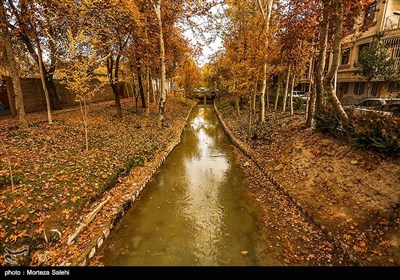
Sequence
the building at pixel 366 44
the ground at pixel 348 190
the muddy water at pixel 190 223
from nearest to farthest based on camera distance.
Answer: the ground at pixel 348 190 → the muddy water at pixel 190 223 → the building at pixel 366 44

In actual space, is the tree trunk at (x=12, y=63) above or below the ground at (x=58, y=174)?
above

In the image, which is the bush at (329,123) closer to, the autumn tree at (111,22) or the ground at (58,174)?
the ground at (58,174)

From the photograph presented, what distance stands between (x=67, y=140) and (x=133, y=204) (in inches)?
203

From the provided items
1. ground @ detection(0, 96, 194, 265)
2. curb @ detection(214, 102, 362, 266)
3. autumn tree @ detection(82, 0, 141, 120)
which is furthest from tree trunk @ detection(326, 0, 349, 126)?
autumn tree @ detection(82, 0, 141, 120)

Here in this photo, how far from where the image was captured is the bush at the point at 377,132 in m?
5.51

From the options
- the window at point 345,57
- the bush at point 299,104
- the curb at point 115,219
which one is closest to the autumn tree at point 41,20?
the curb at point 115,219

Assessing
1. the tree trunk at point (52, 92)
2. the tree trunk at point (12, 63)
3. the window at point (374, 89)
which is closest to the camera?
the tree trunk at point (12, 63)

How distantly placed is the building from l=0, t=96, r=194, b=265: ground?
43.5 feet

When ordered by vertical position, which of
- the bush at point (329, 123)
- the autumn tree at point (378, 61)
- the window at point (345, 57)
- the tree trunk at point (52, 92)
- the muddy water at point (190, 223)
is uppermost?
the window at point (345, 57)

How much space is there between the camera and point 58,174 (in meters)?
6.63

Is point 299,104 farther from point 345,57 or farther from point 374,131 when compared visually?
point 374,131

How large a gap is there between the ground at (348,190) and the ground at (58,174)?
6.24m

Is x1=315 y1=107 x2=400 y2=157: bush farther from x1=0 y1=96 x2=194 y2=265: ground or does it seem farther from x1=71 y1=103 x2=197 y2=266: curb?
x1=0 y1=96 x2=194 y2=265: ground
